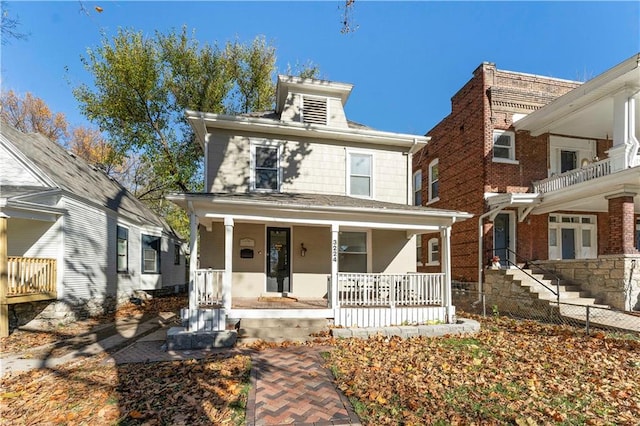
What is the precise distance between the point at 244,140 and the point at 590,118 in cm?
1241

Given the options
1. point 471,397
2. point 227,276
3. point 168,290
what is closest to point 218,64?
point 168,290

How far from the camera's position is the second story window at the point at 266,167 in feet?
32.5

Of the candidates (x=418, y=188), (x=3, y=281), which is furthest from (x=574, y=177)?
(x=3, y=281)

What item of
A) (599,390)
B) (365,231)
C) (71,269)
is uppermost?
(365,231)

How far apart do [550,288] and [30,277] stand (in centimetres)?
1520

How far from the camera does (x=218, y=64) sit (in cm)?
1752

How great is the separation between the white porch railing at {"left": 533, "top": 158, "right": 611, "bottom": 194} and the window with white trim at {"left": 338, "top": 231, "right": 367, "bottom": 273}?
7.35m

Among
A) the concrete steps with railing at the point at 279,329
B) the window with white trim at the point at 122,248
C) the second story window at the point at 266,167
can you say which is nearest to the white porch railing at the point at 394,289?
the concrete steps with railing at the point at 279,329

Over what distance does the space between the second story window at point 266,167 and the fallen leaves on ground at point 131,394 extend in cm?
543

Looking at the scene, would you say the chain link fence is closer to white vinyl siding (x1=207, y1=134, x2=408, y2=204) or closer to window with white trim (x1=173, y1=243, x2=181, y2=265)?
white vinyl siding (x1=207, y1=134, x2=408, y2=204)

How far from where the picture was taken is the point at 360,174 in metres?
10.5

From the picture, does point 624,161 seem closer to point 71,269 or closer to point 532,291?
point 532,291

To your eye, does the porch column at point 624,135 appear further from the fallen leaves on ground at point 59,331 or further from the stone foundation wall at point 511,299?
the fallen leaves on ground at point 59,331

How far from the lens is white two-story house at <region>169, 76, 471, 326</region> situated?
800cm
